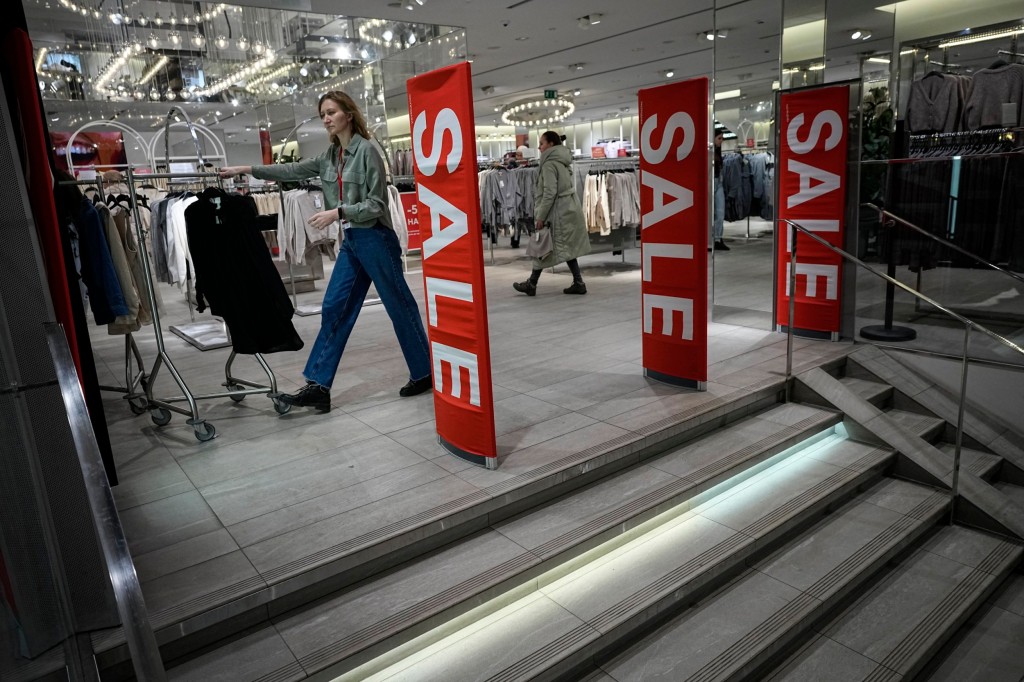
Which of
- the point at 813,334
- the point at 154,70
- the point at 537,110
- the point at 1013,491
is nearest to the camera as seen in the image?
the point at 1013,491

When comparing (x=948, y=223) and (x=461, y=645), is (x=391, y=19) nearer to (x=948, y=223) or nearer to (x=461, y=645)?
(x=948, y=223)

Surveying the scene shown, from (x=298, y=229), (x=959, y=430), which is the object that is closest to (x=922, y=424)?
(x=959, y=430)

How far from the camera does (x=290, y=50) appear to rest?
10.3 meters

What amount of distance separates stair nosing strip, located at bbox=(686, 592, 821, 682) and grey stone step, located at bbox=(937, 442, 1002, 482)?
1807mm

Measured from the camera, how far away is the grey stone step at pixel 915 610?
2.51m

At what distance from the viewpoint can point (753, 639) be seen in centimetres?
248

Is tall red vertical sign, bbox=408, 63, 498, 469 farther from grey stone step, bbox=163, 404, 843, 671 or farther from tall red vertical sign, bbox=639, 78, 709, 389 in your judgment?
tall red vertical sign, bbox=639, 78, 709, 389

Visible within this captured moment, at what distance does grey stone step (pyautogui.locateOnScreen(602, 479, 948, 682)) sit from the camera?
7.85ft

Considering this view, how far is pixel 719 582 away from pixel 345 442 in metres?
1.97

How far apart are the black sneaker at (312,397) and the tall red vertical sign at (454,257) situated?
1.02 m

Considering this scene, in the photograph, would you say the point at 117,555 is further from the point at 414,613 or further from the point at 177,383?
the point at 177,383

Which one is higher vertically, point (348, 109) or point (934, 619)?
point (348, 109)

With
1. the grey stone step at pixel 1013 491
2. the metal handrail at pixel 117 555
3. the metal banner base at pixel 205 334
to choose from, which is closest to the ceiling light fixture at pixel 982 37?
the grey stone step at pixel 1013 491

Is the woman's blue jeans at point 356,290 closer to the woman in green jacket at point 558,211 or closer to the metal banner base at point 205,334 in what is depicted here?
the metal banner base at point 205,334
